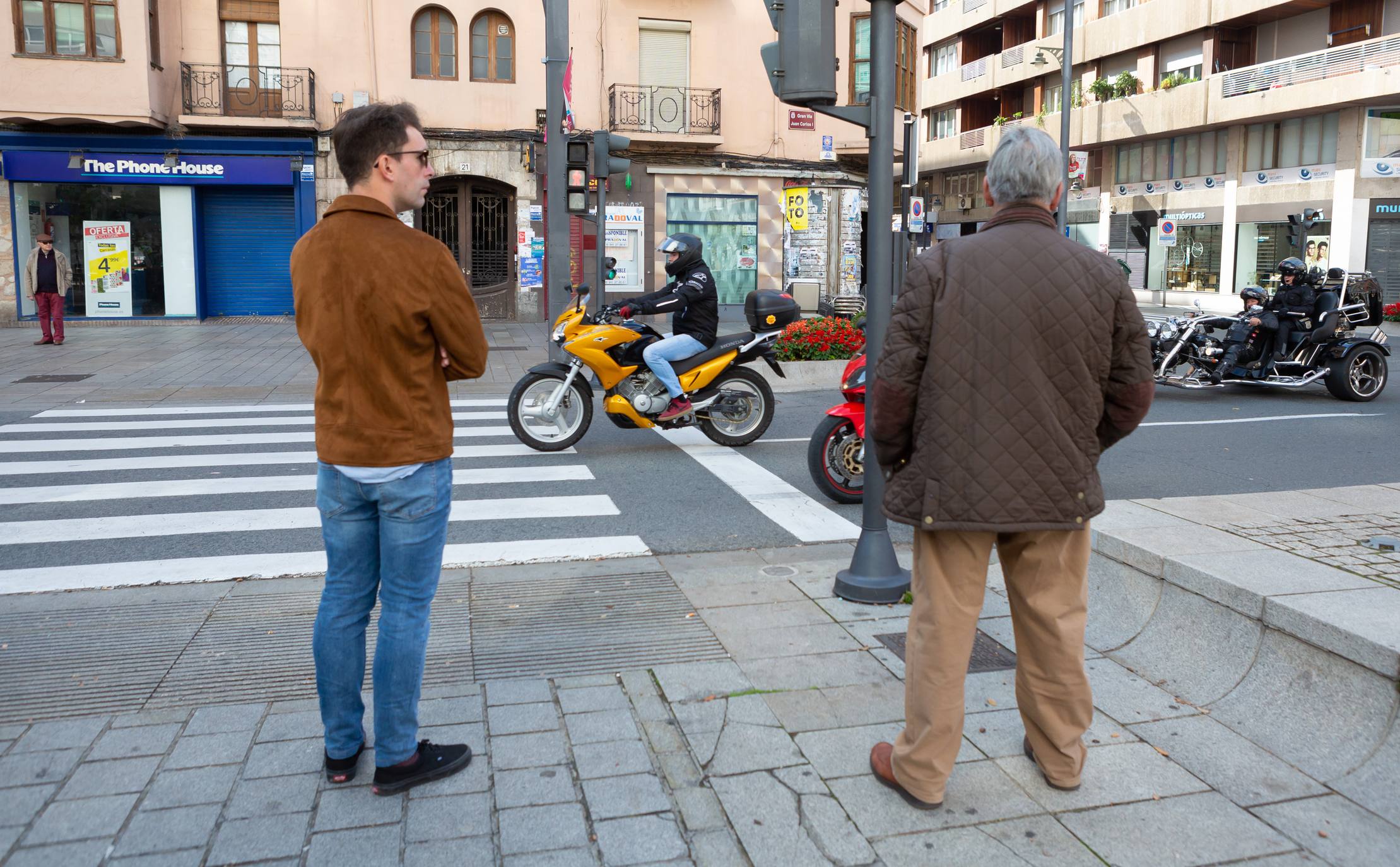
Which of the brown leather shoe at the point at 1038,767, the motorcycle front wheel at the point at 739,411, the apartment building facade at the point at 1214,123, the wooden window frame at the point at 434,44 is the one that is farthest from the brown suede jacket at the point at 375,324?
the apartment building facade at the point at 1214,123

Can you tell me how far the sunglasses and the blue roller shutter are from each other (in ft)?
69.2

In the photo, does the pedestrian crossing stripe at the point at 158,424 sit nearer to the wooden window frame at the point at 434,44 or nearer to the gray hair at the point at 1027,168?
A: the gray hair at the point at 1027,168

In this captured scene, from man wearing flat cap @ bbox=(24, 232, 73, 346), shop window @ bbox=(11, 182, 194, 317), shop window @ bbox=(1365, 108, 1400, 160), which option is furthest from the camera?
shop window @ bbox=(1365, 108, 1400, 160)

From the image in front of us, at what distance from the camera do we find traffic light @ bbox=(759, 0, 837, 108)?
498 centimetres

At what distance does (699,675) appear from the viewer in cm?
409

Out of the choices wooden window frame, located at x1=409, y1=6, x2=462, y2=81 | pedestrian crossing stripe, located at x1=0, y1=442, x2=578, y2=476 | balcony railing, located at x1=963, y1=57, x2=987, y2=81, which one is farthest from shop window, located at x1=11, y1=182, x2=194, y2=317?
balcony railing, located at x1=963, y1=57, x2=987, y2=81

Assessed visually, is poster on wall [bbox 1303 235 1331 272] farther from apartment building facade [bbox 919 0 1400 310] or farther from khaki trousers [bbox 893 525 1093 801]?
khaki trousers [bbox 893 525 1093 801]

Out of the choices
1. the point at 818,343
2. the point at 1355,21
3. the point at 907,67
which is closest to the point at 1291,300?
the point at 818,343

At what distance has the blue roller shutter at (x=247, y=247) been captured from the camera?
75.2 feet

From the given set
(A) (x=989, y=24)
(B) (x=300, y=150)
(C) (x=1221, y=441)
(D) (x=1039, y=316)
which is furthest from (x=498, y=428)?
(A) (x=989, y=24)

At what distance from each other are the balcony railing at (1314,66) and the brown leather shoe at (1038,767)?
115 feet

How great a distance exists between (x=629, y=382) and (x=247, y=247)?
656 inches

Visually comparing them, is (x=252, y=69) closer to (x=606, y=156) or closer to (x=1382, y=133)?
(x=606, y=156)

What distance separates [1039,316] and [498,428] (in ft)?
26.1
